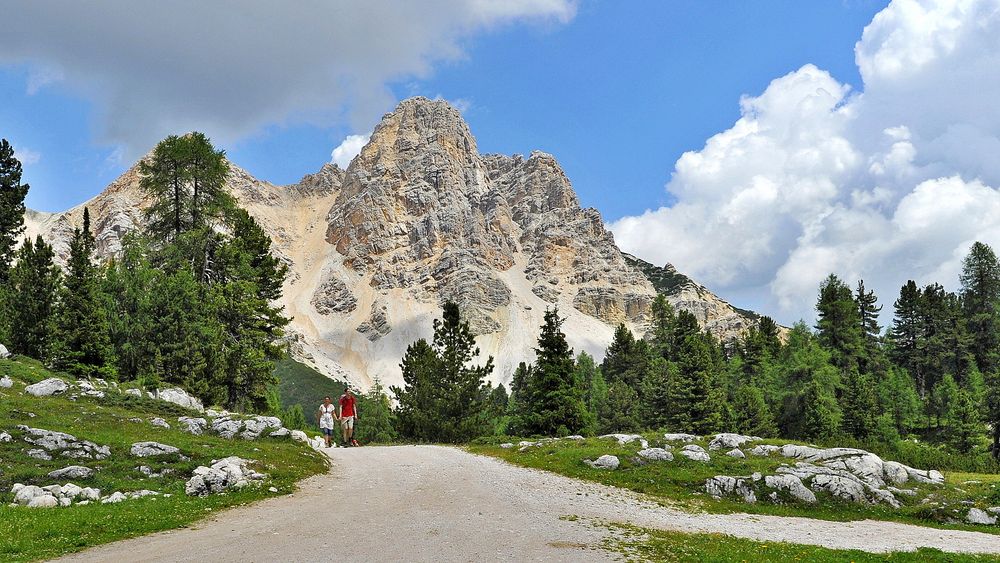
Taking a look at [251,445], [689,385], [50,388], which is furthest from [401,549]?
[689,385]

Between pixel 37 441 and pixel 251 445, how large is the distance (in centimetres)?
782

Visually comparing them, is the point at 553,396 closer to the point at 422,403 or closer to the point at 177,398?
the point at 422,403

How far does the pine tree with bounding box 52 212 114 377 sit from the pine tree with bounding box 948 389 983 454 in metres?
84.3

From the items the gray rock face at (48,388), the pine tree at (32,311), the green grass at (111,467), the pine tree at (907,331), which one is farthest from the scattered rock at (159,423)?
the pine tree at (907,331)

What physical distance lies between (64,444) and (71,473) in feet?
9.19

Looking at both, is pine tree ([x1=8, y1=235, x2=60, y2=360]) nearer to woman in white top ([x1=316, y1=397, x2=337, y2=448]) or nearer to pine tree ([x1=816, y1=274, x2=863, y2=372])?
woman in white top ([x1=316, y1=397, x2=337, y2=448])

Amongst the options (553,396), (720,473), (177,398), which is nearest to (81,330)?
(177,398)

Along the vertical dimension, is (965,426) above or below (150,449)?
above

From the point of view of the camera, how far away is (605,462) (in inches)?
1120

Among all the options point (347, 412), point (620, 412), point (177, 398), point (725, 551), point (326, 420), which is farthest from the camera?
point (620, 412)

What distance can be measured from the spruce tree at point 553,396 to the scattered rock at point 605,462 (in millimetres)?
21807

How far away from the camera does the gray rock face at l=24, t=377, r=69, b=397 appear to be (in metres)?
28.5

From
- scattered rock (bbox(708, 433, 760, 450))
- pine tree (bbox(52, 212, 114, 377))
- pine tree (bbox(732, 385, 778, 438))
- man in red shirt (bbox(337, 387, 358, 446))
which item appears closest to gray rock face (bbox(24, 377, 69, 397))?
pine tree (bbox(52, 212, 114, 377))

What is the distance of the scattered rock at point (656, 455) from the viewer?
28.7 meters
